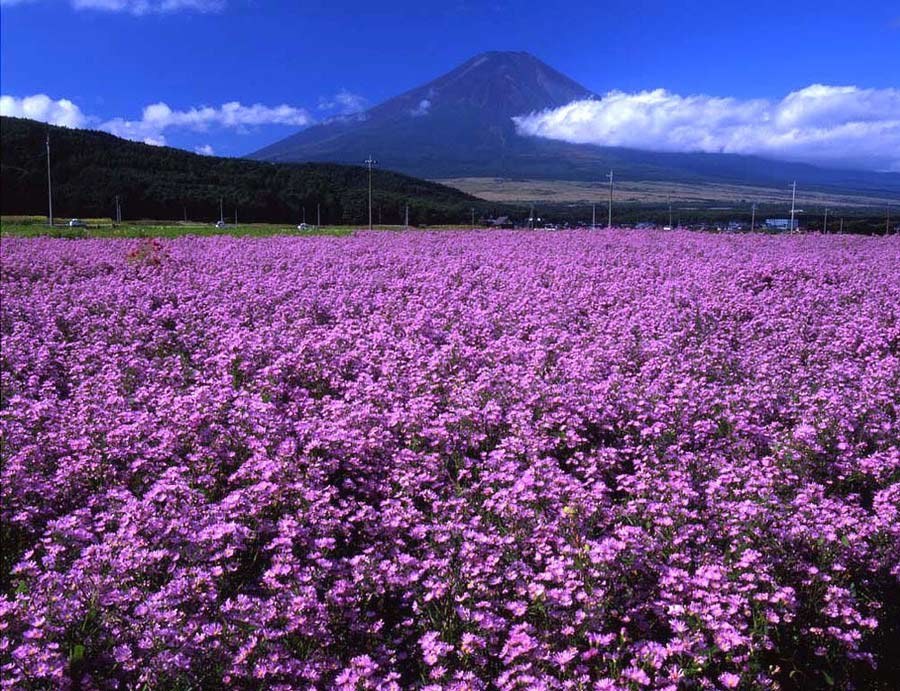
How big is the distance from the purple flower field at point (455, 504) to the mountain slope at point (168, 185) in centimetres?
9549

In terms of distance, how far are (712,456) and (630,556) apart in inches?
75.6

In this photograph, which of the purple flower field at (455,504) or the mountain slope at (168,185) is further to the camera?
the mountain slope at (168,185)

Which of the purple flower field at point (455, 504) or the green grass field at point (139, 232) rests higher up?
the green grass field at point (139, 232)

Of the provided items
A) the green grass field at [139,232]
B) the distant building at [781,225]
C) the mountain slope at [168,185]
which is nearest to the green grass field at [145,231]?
the green grass field at [139,232]

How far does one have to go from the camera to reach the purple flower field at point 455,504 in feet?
11.6

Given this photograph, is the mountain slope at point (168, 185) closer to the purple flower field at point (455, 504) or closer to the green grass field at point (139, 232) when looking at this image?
the green grass field at point (139, 232)

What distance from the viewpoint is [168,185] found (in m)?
118

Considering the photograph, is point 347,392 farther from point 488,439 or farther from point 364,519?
point 364,519

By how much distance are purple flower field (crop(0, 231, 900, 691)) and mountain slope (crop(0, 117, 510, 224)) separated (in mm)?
95495

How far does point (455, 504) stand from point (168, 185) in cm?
12520

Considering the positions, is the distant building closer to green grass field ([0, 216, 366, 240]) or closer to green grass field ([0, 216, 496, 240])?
green grass field ([0, 216, 496, 240])

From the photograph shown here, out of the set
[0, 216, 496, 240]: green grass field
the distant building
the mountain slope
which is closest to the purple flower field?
[0, 216, 496, 240]: green grass field

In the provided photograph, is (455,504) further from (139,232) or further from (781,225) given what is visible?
(781,225)

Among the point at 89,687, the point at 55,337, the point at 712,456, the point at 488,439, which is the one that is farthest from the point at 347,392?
the point at 55,337
